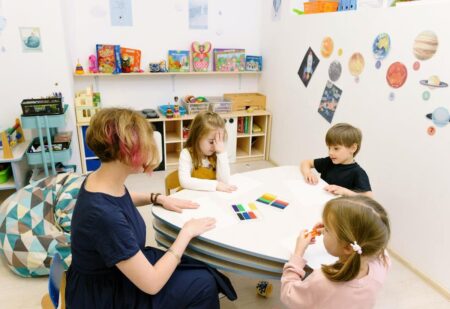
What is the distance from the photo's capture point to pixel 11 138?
291 cm

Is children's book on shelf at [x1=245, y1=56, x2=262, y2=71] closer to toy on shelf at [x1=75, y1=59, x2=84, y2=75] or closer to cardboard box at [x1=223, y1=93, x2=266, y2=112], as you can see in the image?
cardboard box at [x1=223, y1=93, x2=266, y2=112]

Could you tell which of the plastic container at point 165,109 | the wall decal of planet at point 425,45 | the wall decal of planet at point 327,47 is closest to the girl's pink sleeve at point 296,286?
the wall decal of planet at point 425,45

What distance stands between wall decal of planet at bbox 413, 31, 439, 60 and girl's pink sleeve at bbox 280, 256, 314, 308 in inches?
61.1

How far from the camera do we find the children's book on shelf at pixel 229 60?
3916 mm

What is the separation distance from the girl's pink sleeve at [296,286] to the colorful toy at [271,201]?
1.42ft

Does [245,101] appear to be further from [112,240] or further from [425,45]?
[112,240]

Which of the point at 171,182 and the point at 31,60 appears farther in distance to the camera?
the point at 31,60

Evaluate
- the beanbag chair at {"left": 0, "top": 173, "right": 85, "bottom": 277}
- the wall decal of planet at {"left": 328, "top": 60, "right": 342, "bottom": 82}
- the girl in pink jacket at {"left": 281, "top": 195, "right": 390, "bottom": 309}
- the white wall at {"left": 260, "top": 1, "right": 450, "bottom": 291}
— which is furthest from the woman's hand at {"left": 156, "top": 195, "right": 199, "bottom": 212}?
the wall decal of planet at {"left": 328, "top": 60, "right": 342, "bottom": 82}

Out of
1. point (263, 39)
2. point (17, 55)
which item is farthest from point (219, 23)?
point (17, 55)

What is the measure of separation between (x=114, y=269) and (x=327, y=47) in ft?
8.06

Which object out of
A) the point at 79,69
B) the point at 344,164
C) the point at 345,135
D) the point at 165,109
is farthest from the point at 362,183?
the point at 79,69

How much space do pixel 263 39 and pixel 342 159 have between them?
245cm

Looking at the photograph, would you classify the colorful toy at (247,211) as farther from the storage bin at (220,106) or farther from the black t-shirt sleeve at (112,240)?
the storage bin at (220,106)

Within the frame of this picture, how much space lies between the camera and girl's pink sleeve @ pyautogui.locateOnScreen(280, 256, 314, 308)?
1146 millimetres
